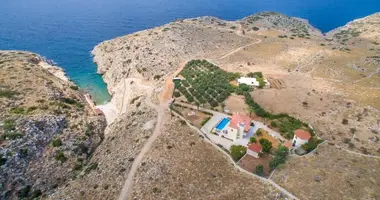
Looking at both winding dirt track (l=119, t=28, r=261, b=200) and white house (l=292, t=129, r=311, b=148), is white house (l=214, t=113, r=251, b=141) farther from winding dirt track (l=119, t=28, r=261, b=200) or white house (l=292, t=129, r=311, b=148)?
winding dirt track (l=119, t=28, r=261, b=200)

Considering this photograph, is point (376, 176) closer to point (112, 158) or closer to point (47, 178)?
point (112, 158)

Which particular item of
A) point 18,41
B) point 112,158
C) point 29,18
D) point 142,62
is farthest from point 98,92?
point 29,18

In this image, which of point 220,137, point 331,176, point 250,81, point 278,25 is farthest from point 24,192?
point 278,25

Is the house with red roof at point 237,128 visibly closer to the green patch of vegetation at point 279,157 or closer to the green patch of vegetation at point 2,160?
the green patch of vegetation at point 279,157

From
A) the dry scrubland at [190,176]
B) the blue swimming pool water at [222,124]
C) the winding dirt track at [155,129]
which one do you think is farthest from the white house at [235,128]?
the winding dirt track at [155,129]

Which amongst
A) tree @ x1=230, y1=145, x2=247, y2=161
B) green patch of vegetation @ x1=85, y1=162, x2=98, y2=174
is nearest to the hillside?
green patch of vegetation @ x1=85, y1=162, x2=98, y2=174

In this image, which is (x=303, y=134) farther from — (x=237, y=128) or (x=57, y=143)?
(x=57, y=143)
